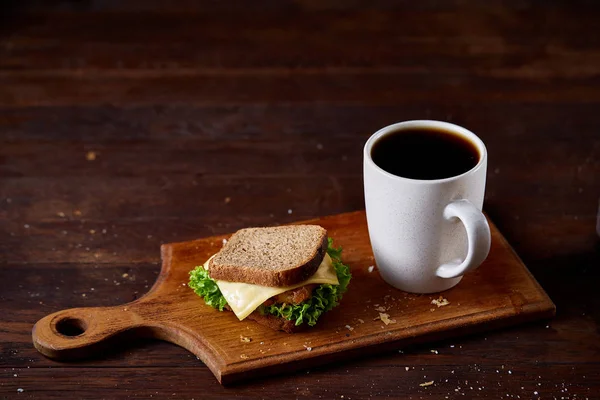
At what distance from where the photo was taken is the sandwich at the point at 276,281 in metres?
1.50

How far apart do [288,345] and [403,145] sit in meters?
0.43

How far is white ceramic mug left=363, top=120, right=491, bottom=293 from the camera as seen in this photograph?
1.49 m

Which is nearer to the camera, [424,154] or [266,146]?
[424,154]

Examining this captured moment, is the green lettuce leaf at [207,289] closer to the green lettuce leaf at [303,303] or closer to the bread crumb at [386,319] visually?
the green lettuce leaf at [303,303]

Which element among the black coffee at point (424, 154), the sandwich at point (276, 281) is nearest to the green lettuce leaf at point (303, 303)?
the sandwich at point (276, 281)

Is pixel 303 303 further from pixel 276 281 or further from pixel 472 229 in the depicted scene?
pixel 472 229

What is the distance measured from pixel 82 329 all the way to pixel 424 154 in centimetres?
70

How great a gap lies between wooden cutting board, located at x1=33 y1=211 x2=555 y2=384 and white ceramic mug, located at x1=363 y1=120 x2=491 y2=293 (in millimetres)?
51

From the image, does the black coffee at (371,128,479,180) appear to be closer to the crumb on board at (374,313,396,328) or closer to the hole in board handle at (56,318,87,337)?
→ the crumb on board at (374,313,396,328)

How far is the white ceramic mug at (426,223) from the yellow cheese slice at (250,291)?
0.13m

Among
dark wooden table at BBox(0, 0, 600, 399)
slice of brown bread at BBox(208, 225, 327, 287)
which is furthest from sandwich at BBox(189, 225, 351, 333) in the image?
dark wooden table at BBox(0, 0, 600, 399)

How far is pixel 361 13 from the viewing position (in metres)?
2.94

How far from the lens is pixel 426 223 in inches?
60.4

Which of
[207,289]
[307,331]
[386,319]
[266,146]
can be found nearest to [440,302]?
[386,319]
